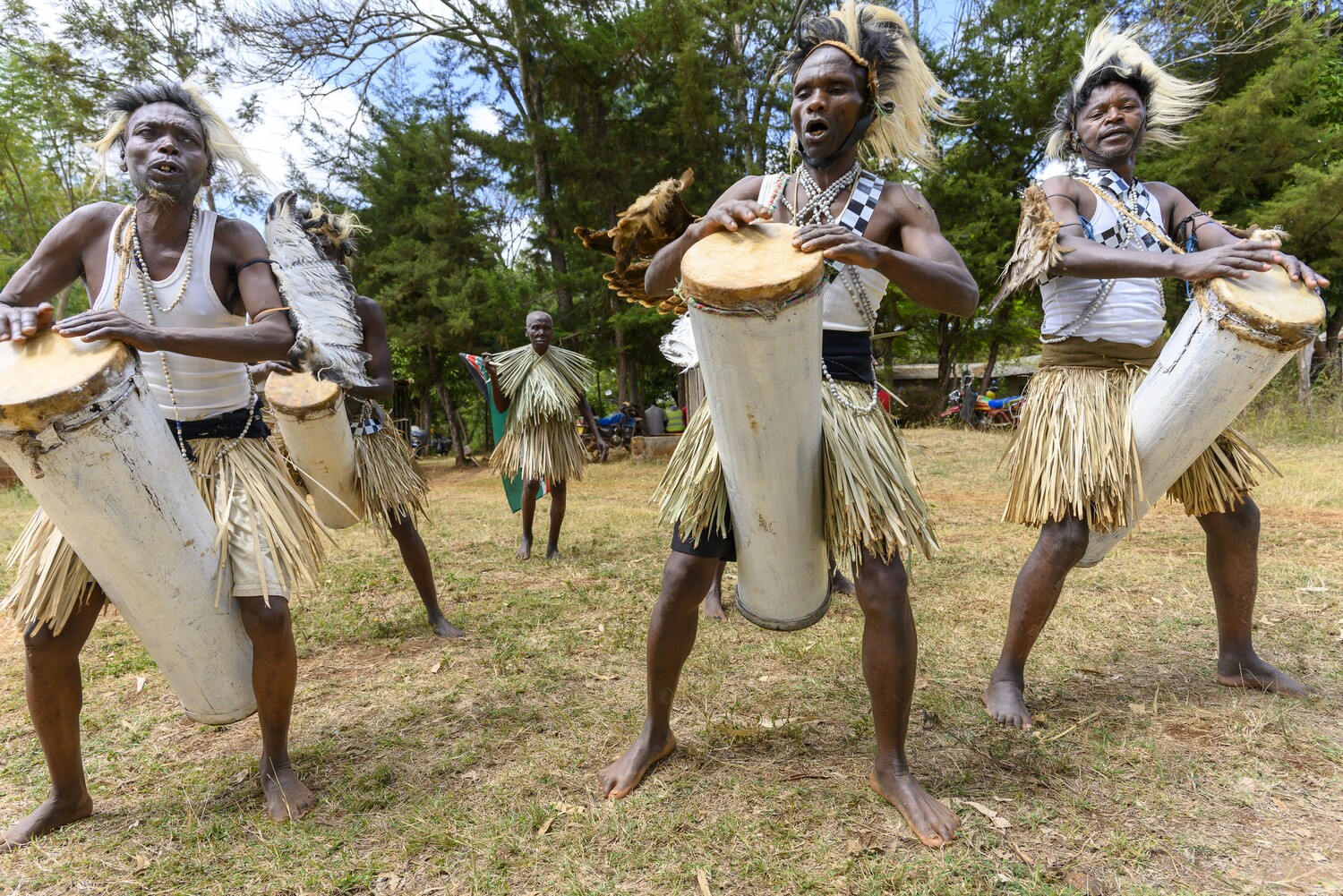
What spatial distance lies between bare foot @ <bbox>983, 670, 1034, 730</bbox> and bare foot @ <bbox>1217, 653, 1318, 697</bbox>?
77 centimetres

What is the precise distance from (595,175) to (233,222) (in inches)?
389

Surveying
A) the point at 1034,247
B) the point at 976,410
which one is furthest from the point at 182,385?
the point at 976,410

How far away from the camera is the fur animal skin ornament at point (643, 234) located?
2002 mm

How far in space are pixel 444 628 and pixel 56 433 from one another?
2.27 meters

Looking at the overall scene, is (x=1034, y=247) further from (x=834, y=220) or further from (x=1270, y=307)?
(x=834, y=220)

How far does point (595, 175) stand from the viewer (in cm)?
1141

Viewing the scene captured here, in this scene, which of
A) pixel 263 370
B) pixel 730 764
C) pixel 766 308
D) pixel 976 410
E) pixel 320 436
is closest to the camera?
pixel 766 308

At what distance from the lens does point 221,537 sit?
196 cm

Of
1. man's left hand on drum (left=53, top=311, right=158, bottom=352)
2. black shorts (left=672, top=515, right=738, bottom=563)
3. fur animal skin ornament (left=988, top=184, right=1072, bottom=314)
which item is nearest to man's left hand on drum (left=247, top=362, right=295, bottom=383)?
A: man's left hand on drum (left=53, top=311, right=158, bottom=352)

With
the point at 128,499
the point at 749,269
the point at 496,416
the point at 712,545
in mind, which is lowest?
the point at 496,416

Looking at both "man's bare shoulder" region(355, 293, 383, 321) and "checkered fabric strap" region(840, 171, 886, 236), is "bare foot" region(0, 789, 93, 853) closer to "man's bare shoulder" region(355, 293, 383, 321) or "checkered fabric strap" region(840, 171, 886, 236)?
"man's bare shoulder" region(355, 293, 383, 321)

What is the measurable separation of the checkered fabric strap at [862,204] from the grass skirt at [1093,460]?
110 cm

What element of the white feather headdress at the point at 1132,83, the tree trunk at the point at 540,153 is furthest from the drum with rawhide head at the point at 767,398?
the tree trunk at the point at 540,153

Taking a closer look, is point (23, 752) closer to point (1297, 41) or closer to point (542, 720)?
point (542, 720)
